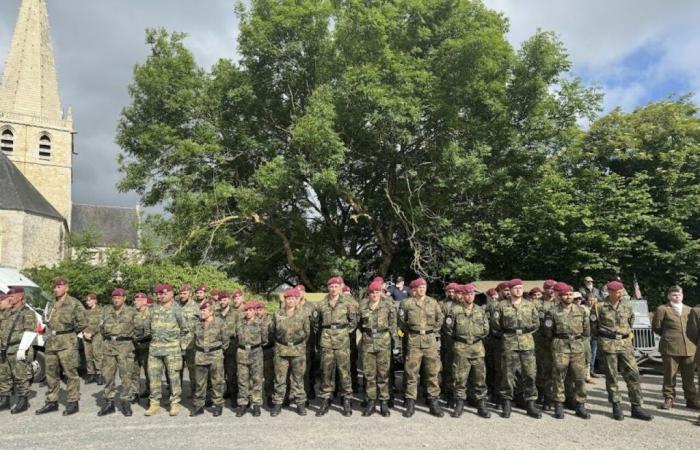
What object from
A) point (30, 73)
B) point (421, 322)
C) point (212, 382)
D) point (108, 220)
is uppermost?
point (30, 73)

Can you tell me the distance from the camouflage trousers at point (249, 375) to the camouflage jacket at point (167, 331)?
893mm

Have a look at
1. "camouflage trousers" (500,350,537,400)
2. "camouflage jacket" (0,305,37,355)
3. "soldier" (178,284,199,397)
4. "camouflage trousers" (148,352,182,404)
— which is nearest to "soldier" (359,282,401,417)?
"camouflage trousers" (500,350,537,400)

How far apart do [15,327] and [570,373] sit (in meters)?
8.10

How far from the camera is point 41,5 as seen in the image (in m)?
49.2

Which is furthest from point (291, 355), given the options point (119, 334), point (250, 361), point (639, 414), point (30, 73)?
point (30, 73)

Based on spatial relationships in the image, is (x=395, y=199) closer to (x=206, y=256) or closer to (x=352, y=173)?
(x=352, y=173)

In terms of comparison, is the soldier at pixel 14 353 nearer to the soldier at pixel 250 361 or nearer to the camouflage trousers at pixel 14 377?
the camouflage trousers at pixel 14 377

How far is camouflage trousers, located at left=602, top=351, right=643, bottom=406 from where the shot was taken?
6.95 meters

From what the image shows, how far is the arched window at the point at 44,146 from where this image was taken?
153 ft

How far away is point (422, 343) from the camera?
287 inches

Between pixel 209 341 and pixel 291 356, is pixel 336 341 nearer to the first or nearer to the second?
pixel 291 356

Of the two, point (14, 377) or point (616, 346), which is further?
point (14, 377)

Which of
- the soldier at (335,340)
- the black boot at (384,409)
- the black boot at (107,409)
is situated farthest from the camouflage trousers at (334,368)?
the black boot at (107,409)

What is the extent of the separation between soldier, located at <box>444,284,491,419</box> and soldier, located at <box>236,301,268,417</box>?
275 cm
